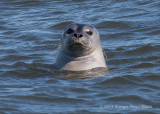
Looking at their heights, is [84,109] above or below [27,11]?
below

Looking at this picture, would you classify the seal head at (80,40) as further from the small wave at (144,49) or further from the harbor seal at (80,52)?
the small wave at (144,49)

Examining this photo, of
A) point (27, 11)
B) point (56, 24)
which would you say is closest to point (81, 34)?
point (56, 24)

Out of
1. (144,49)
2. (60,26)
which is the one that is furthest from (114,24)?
(144,49)

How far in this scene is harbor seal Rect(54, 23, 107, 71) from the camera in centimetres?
792

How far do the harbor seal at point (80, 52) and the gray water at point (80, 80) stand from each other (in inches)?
13.5

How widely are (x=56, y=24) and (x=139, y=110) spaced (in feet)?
23.6

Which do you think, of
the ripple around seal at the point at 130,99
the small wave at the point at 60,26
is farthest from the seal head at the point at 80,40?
the small wave at the point at 60,26

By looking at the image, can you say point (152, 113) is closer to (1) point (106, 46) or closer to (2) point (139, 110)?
(2) point (139, 110)

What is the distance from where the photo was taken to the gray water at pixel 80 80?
21.0ft

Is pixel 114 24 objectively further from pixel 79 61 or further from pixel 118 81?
pixel 118 81

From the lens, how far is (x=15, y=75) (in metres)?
8.31

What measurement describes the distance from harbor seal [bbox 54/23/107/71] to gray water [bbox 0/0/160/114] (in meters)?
0.34

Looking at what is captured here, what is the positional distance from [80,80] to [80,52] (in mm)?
574

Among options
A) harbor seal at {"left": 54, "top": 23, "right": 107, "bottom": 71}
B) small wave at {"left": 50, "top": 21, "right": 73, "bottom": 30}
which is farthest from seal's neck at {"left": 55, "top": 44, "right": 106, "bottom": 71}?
small wave at {"left": 50, "top": 21, "right": 73, "bottom": 30}
